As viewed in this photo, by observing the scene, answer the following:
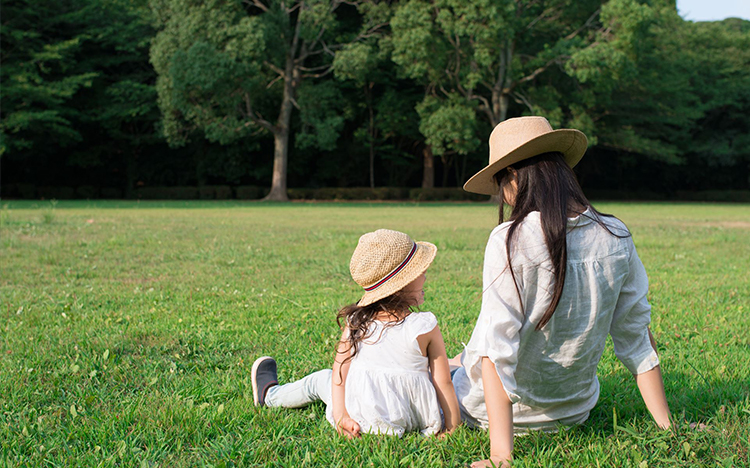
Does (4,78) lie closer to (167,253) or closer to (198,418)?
(167,253)

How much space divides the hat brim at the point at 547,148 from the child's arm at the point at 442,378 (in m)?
0.69

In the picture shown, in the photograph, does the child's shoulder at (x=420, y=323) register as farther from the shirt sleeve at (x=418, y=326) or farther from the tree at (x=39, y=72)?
the tree at (x=39, y=72)

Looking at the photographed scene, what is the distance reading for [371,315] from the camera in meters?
2.62

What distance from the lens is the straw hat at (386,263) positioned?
2518 millimetres

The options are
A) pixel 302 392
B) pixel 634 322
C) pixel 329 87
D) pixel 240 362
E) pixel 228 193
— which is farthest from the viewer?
pixel 228 193

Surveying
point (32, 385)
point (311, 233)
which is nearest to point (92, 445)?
point (32, 385)

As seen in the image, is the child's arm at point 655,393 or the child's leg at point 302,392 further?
the child's leg at point 302,392

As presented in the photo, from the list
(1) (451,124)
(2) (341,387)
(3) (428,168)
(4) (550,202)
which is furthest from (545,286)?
(3) (428,168)

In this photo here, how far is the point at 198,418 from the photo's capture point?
2.83m

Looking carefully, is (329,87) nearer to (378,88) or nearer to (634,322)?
(378,88)

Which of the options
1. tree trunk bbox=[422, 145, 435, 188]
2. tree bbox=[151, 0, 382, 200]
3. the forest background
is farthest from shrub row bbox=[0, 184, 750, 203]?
tree bbox=[151, 0, 382, 200]

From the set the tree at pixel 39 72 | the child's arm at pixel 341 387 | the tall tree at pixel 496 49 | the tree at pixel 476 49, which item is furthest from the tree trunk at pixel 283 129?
the child's arm at pixel 341 387

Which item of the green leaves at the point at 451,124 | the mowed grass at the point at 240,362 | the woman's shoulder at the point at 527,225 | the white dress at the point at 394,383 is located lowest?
the mowed grass at the point at 240,362

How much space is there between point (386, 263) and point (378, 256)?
43mm
